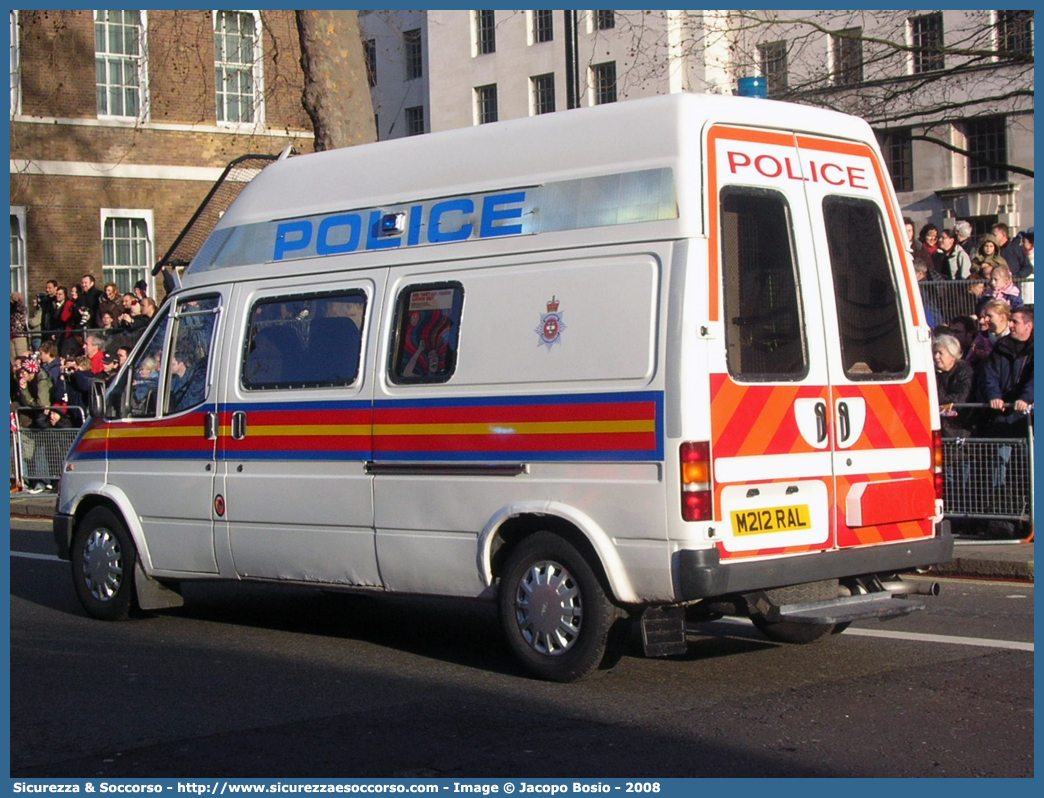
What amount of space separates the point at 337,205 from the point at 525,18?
50.4 metres

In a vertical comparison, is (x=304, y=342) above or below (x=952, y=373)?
above

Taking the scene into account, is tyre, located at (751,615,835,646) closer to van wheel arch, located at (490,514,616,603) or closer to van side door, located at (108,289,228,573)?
van wheel arch, located at (490,514,616,603)

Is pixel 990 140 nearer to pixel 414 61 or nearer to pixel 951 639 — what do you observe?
pixel 414 61

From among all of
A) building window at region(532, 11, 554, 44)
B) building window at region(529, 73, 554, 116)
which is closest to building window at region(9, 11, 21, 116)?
building window at region(529, 73, 554, 116)

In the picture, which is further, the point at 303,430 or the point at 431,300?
the point at 303,430

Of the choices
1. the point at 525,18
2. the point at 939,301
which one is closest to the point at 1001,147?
the point at 525,18

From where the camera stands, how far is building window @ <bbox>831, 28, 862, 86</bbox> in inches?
732

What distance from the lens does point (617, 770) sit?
574 cm

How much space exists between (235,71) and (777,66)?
13.7 meters

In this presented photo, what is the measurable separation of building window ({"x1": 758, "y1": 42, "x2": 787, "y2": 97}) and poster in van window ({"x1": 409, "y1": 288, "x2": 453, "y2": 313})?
12.9 m

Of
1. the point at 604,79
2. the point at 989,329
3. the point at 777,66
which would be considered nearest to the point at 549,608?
the point at 989,329

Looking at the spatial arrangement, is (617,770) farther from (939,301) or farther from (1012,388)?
(939,301)

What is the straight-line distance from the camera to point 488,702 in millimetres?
7012

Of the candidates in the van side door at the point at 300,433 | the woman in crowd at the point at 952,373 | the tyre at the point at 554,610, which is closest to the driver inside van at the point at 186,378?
the van side door at the point at 300,433
